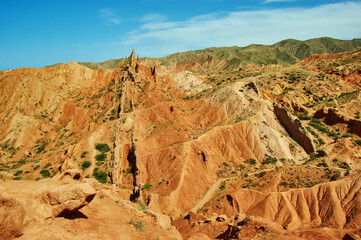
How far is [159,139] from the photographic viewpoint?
42.1m

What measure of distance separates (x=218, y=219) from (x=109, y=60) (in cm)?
17750

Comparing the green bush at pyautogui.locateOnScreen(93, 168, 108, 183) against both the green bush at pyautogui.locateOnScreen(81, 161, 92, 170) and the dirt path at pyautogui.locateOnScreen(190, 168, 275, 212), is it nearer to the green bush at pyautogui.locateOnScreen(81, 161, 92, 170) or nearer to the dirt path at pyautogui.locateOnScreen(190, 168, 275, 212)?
the green bush at pyautogui.locateOnScreen(81, 161, 92, 170)

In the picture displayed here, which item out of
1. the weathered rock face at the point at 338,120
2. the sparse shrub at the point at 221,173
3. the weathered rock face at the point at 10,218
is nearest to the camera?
the weathered rock face at the point at 10,218

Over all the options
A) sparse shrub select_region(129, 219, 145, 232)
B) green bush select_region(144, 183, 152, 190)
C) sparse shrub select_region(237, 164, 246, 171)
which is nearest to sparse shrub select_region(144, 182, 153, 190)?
green bush select_region(144, 183, 152, 190)

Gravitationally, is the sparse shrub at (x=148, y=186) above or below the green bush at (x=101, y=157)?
below

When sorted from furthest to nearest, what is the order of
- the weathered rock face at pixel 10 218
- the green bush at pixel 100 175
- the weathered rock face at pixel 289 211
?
the green bush at pixel 100 175 < the weathered rock face at pixel 289 211 < the weathered rock face at pixel 10 218

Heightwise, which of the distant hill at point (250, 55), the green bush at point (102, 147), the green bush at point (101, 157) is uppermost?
the distant hill at point (250, 55)

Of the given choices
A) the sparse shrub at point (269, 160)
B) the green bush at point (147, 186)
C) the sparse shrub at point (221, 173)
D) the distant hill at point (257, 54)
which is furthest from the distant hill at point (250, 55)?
the green bush at point (147, 186)

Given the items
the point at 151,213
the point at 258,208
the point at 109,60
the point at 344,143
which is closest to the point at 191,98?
the point at 344,143

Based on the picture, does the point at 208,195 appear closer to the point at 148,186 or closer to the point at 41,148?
the point at 148,186

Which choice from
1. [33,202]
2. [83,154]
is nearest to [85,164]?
[83,154]

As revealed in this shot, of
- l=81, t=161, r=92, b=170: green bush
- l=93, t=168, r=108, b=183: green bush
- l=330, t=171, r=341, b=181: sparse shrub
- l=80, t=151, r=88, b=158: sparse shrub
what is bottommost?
l=93, t=168, r=108, b=183: green bush

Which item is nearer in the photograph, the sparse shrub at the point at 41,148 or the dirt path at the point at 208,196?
the dirt path at the point at 208,196

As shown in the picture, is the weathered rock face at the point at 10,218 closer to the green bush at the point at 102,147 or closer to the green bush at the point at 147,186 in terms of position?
the green bush at the point at 147,186
